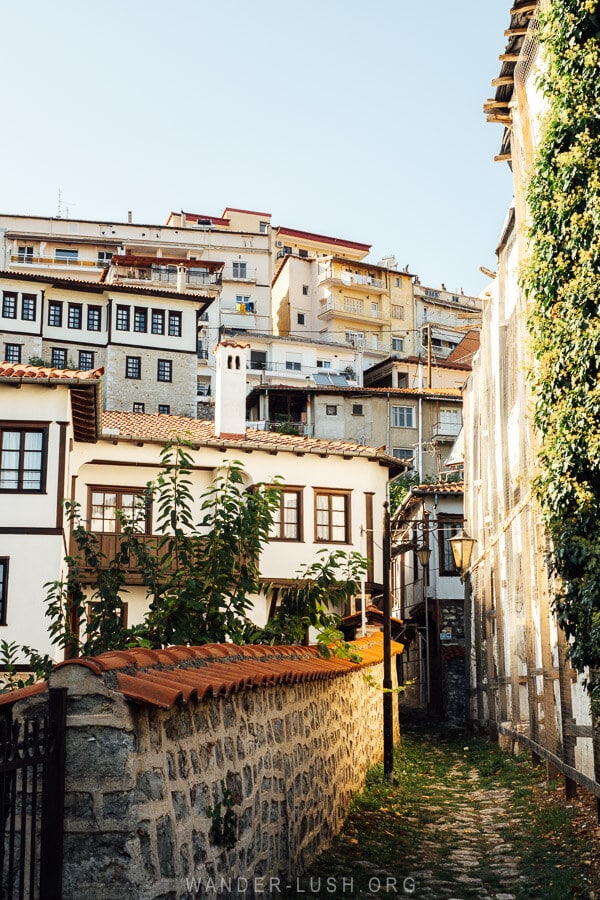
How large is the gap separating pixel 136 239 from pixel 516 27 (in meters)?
58.4

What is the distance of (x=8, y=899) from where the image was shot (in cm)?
440

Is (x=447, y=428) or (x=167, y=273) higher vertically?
(x=167, y=273)

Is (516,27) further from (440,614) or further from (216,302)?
(216,302)

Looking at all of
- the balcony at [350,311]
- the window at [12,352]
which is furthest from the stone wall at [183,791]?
the balcony at [350,311]

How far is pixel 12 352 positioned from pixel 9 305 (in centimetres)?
211

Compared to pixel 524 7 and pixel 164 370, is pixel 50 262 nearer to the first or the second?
pixel 164 370

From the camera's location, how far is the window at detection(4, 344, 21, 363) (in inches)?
1821

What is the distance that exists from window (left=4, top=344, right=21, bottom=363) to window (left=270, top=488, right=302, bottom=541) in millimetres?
21816

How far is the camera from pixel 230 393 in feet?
95.6

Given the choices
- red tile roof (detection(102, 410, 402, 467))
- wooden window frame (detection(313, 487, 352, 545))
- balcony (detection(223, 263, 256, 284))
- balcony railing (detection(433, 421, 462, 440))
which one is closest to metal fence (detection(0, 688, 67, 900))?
red tile roof (detection(102, 410, 402, 467))

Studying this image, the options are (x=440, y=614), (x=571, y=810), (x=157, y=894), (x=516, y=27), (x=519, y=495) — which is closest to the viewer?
(x=157, y=894)

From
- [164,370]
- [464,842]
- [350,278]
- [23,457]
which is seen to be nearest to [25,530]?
[23,457]

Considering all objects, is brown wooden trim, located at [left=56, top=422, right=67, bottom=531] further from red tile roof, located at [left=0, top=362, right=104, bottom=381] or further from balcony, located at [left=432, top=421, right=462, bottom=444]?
balcony, located at [left=432, top=421, right=462, bottom=444]

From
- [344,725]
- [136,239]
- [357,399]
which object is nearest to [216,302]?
[136,239]
